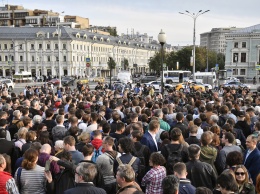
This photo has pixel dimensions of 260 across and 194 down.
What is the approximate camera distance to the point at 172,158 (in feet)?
21.0

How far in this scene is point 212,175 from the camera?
5777 millimetres

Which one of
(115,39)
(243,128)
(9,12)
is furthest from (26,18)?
(243,128)


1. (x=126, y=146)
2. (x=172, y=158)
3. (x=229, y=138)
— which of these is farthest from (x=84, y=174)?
(x=229, y=138)

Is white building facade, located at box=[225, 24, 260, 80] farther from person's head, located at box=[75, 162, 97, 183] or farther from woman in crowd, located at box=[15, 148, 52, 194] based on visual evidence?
person's head, located at box=[75, 162, 97, 183]

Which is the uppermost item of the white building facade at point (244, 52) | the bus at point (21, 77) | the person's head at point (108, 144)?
the white building facade at point (244, 52)

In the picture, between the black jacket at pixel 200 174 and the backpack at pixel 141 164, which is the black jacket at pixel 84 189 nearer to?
the backpack at pixel 141 164

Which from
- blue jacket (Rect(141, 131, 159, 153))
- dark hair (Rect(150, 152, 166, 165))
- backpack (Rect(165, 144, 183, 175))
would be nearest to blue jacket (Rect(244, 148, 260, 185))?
backpack (Rect(165, 144, 183, 175))

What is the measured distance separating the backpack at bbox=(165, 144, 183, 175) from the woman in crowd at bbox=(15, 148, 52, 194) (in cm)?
219

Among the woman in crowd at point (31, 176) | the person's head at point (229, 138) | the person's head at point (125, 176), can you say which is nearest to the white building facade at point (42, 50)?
the person's head at point (229, 138)

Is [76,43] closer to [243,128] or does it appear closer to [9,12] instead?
[9,12]

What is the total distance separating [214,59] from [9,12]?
2906 inches

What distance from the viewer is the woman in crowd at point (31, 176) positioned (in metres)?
5.43

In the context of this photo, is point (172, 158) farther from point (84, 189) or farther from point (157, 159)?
point (84, 189)

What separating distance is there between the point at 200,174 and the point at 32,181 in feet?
9.07
